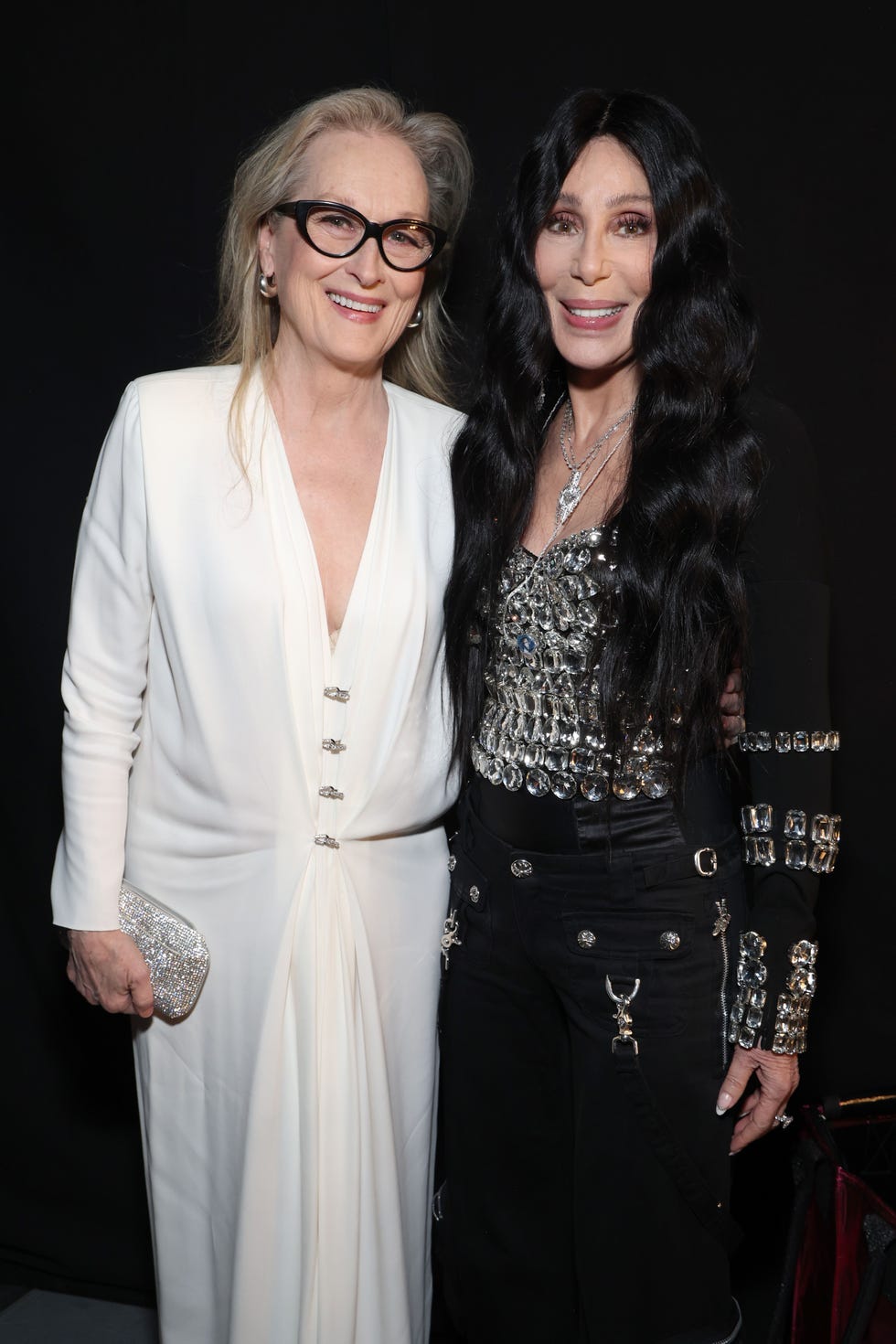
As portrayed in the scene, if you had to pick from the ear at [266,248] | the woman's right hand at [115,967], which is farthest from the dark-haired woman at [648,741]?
the woman's right hand at [115,967]

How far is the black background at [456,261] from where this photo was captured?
238cm

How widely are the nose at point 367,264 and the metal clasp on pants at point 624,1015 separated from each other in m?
1.12

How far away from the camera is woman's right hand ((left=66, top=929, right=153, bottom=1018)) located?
211cm

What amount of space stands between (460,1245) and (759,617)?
118 centimetres

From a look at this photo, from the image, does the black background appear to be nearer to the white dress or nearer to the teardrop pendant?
the teardrop pendant

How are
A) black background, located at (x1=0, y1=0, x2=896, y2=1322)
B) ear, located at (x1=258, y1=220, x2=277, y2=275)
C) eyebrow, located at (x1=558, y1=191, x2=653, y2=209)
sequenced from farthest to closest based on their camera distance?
black background, located at (x1=0, y1=0, x2=896, y2=1322) < ear, located at (x1=258, y1=220, x2=277, y2=275) < eyebrow, located at (x1=558, y1=191, x2=653, y2=209)

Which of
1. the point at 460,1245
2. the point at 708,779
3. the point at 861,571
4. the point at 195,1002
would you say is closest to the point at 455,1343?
the point at 460,1245

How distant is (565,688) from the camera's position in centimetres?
194

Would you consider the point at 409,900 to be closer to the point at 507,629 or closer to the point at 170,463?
the point at 507,629

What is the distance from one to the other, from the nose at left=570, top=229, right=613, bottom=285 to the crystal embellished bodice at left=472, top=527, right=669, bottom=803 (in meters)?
0.38

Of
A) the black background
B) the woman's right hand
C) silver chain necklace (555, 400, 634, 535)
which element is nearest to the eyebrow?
silver chain necklace (555, 400, 634, 535)

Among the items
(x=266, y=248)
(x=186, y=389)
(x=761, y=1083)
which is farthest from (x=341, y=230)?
(x=761, y=1083)

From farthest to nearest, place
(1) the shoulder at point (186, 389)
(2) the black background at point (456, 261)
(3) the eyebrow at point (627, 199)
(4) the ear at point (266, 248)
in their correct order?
(2) the black background at point (456, 261) < (4) the ear at point (266, 248) < (1) the shoulder at point (186, 389) < (3) the eyebrow at point (627, 199)

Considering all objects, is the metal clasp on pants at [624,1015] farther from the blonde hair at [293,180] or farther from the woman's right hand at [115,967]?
the blonde hair at [293,180]
